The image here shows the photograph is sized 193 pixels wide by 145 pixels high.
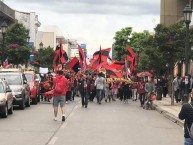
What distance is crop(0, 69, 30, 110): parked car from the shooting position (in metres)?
24.5

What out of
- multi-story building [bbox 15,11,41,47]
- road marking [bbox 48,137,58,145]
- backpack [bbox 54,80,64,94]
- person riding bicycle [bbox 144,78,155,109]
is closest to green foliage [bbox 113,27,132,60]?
multi-story building [bbox 15,11,41,47]

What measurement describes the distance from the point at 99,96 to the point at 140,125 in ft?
43.8

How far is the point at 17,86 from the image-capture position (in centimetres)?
2509

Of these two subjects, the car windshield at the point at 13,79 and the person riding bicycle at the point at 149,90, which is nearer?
the car windshield at the point at 13,79

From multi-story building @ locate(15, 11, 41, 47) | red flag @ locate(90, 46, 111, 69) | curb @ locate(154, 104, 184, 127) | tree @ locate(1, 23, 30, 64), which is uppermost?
multi-story building @ locate(15, 11, 41, 47)

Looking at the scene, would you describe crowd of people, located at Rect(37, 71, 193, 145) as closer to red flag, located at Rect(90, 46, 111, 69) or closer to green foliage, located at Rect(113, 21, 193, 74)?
green foliage, located at Rect(113, 21, 193, 74)

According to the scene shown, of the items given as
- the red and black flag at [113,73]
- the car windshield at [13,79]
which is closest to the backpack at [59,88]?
the car windshield at [13,79]

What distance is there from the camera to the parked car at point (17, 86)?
24.5 metres

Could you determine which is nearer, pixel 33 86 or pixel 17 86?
pixel 17 86

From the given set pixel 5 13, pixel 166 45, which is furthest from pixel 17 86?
pixel 5 13

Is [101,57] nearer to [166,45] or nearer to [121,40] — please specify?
[166,45]

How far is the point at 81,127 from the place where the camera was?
16.9 m

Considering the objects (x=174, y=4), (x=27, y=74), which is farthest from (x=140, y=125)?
(x=174, y=4)

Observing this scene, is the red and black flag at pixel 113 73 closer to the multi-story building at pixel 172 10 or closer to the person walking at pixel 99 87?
the person walking at pixel 99 87
